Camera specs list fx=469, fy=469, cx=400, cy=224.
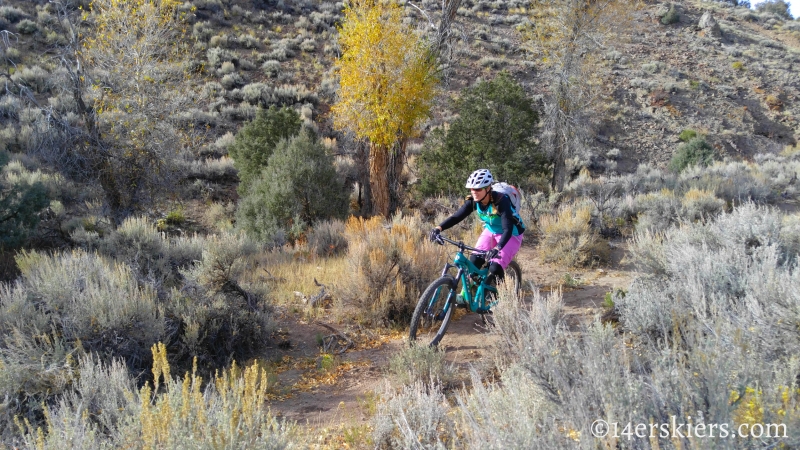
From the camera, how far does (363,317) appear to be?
601 centimetres

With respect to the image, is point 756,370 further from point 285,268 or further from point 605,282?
point 285,268

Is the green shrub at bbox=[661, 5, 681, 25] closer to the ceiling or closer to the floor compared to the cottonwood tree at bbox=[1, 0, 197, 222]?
closer to the ceiling

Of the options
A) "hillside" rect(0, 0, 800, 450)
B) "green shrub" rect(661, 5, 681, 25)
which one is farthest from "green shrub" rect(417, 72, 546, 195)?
"green shrub" rect(661, 5, 681, 25)

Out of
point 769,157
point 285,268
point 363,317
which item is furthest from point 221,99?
point 769,157

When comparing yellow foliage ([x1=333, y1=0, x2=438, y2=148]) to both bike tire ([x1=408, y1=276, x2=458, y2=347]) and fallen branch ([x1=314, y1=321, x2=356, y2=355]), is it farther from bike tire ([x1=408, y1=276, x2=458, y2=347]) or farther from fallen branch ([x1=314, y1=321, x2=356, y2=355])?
bike tire ([x1=408, y1=276, x2=458, y2=347])

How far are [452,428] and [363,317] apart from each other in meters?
3.27

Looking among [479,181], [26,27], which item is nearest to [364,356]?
[479,181]

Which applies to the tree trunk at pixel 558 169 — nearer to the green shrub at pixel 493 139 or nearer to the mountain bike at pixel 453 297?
the green shrub at pixel 493 139

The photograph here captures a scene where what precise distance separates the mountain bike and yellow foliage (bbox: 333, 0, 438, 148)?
6.30 meters

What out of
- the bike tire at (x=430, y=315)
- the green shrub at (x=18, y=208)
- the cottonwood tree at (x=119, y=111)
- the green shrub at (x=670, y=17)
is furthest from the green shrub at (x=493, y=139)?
the green shrub at (x=670, y=17)

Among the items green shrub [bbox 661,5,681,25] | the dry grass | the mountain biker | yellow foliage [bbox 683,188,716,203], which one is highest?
green shrub [bbox 661,5,681,25]

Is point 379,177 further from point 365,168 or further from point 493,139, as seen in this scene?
point 493,139

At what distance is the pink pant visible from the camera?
509cm

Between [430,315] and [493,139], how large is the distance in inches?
344
